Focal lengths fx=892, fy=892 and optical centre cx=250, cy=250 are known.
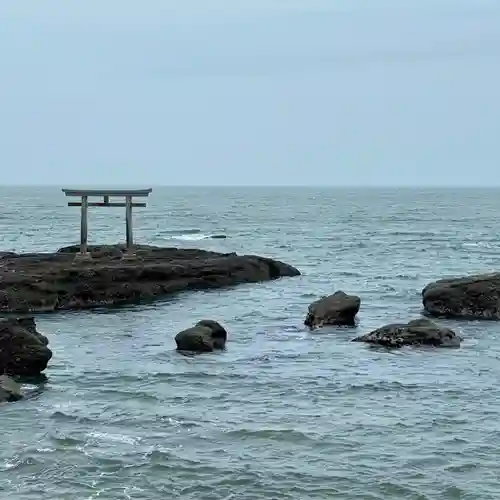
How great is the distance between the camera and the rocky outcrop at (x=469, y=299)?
32.5 m

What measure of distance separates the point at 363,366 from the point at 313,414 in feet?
17.2

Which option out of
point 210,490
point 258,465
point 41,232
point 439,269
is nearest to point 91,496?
point 210,490

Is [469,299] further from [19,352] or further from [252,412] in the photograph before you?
[19,352]

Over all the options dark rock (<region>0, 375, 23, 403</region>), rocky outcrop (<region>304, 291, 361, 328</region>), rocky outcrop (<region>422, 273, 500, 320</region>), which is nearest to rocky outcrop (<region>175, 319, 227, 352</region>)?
rocky outcrop (<region>304, 291, 361, 328</region>)

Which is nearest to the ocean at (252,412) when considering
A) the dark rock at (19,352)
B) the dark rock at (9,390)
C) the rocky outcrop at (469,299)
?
the dark rock at (9,390)

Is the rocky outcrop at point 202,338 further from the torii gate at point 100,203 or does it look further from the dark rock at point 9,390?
the torii gate at point 100,203

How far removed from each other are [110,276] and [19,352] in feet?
44.9

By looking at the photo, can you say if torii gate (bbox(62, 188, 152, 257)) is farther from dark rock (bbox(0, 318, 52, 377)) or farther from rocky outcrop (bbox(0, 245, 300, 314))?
dark rock (bbox(0, 318, 52, 377))

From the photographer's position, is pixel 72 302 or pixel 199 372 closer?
pixel 199 372

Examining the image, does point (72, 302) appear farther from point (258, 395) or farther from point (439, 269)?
point (439, 269)

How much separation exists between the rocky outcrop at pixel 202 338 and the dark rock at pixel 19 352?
4800mm

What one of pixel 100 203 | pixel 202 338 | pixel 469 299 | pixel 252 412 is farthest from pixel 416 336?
pixel 100 203

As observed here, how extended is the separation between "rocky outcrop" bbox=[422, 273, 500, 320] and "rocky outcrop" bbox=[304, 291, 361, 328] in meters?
3.40

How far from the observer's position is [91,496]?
1511 cm
